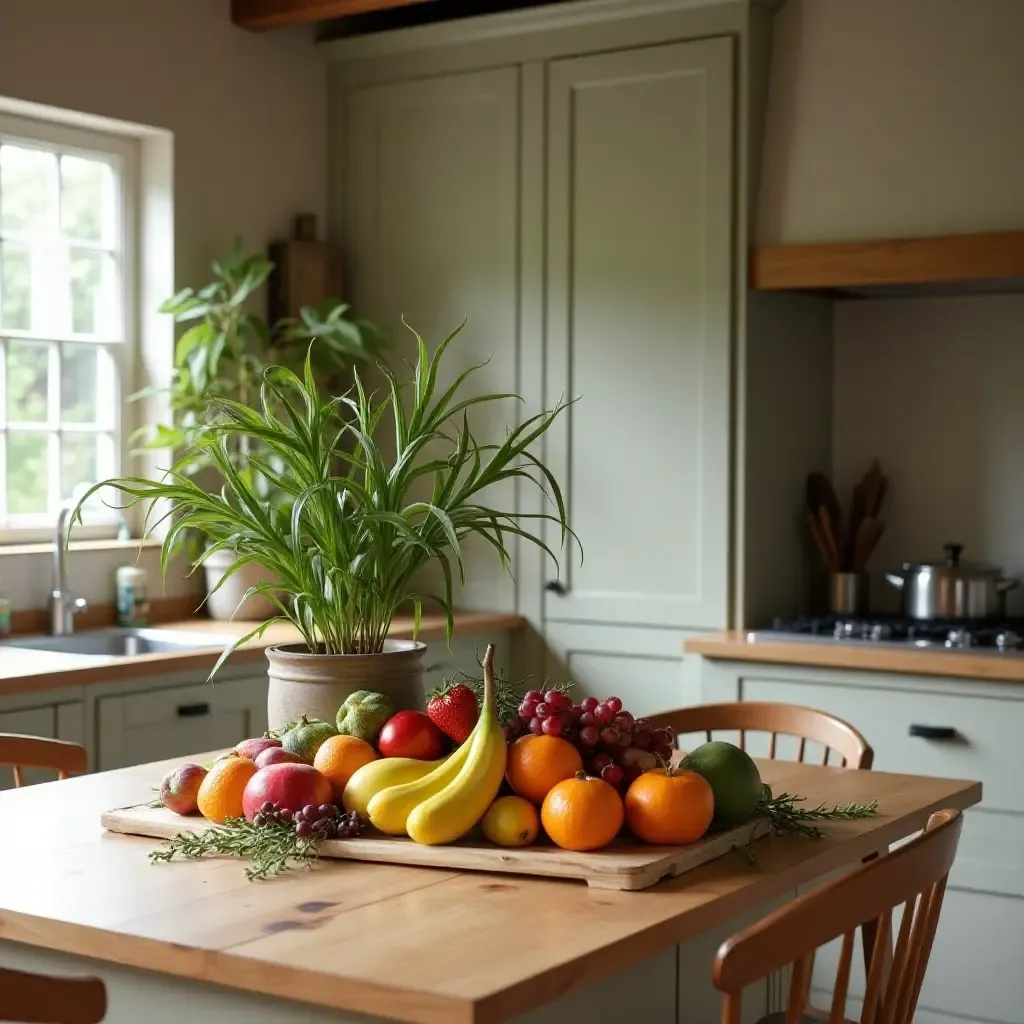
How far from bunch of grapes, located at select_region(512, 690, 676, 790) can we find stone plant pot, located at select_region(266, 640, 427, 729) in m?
0.26

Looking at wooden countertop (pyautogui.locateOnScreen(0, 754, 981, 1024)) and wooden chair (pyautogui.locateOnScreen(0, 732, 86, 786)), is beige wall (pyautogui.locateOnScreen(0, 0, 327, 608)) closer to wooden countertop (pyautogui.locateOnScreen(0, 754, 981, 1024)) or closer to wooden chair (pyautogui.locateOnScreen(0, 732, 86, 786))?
wooden chair (pyautogui.locateOnScreen(0, 732, 86, 786))

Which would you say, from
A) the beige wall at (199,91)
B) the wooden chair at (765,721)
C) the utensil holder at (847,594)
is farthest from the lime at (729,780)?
the beige wall at (199,91)

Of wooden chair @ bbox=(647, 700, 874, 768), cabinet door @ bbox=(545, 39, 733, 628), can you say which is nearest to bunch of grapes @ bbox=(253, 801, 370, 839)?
wooden chair @ bbox=(647, 700, 874, 768)

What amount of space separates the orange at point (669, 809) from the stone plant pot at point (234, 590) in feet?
7.98

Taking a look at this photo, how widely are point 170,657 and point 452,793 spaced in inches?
66.2

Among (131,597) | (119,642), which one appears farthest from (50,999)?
(131,597)

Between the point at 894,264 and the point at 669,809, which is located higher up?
the point at 894,264

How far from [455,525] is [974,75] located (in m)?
2.22

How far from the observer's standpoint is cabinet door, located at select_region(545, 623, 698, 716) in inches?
162

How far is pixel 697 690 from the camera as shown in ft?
12.9

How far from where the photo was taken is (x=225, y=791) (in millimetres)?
1995

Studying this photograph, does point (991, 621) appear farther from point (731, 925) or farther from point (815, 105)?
point (731, 925)

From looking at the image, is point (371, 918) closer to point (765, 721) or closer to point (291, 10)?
point (765, 721)

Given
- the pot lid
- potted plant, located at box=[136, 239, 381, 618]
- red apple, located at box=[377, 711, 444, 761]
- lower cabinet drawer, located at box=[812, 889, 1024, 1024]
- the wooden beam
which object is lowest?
lower cabinet drawer, located at box=[812, 889, 1024, 1024]
